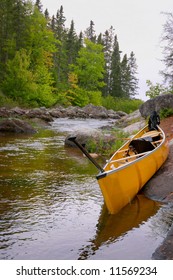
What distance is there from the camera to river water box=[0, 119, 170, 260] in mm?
5039

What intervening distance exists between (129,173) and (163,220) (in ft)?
3.66

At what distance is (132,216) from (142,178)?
1316mm

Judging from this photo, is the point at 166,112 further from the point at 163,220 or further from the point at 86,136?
the point at 163,220

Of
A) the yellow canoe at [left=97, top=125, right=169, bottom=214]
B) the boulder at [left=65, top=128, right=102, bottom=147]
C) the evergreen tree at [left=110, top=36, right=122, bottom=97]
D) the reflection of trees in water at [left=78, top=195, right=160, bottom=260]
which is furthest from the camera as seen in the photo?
A: the evergreen tree at [left=110, top=36, right=122, bottom=97]

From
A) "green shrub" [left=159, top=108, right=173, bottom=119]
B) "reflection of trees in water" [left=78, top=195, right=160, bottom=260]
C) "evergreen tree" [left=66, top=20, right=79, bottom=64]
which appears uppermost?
"evergreen tree" [left=66, top=20, right=79, bottom=64]

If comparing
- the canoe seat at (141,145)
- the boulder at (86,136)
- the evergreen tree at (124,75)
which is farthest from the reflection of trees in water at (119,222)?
the evergreen tree at (124,75)

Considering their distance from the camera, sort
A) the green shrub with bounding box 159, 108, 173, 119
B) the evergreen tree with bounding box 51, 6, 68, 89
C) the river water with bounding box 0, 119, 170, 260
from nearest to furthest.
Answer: the river water with bounding box 0, 119, 170, 260
the green shrub with bounding box 159, 108, 173, 119
the evergreen tree with bounding box 51, 6, 68, 89

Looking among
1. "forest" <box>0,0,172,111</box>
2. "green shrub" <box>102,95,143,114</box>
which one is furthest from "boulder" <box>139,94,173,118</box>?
"green shrub" <box>102,95,143,114</box>

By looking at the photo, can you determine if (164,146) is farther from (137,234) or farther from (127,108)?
(127,108)

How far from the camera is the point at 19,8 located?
35.9 metres

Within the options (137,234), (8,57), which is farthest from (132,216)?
(8,57)

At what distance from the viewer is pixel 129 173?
6.87 meters

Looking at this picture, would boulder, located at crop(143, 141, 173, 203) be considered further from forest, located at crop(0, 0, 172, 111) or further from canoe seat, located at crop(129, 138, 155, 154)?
forest, located at crop(0, 0, 172, 111)

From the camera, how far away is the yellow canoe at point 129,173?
20.5 ft
